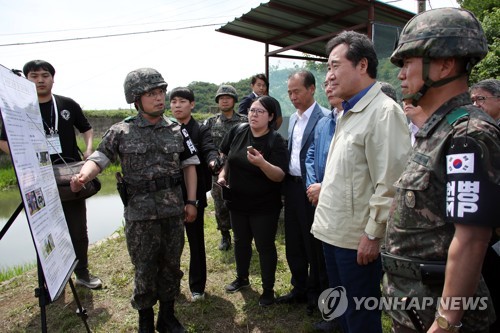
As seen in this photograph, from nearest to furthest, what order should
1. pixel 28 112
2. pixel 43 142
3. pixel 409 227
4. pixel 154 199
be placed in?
pixel 409 227 < pixel 28 112 < pixel 43 142 < pixel 154 199

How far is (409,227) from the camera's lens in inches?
51.1

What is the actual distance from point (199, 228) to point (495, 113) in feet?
8.93

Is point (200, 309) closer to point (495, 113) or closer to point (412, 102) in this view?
point (412, 102)

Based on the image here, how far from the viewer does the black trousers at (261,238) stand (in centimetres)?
311

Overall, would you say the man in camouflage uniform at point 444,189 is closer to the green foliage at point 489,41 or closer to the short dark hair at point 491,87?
the short dark hair at point 491,87

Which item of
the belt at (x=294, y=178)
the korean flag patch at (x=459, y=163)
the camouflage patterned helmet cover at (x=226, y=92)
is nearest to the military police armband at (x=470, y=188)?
the korean flag patch at (x=459, y=163)

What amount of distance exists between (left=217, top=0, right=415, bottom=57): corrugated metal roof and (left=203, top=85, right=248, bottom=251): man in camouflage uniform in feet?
5.78

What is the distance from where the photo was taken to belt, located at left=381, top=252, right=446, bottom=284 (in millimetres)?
1219

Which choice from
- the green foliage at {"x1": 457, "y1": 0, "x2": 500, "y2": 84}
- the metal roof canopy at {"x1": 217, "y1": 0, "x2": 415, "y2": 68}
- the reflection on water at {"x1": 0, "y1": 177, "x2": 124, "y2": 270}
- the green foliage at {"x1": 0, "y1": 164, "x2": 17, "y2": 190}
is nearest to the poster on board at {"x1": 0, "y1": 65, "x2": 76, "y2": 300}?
the metal roof canopy at {"x1": 217, "y1": 0, "x2": 415, "y2": 68}

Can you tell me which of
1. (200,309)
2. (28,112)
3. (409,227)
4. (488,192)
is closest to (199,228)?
(200,309)

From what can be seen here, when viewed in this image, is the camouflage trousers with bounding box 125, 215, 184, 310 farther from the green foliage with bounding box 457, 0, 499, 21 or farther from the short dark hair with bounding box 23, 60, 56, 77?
the green foliage with bounding box 457, 0, 499, 21

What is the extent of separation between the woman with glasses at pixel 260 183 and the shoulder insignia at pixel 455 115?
71.9 inches

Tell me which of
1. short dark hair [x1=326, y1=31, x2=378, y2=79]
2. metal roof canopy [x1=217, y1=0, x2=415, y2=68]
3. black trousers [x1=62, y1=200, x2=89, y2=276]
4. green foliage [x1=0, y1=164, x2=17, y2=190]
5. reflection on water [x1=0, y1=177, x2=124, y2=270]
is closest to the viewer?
short dark hair [x1=326, y1=31, x2=378, y2=79]

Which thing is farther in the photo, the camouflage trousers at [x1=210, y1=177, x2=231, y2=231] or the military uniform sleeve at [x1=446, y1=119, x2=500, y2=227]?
the camouflage trousers at [x1=210, y1=177, x2=231, y2=231]
